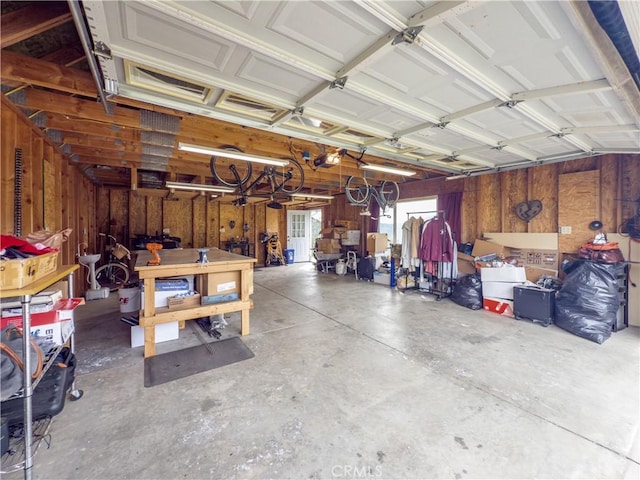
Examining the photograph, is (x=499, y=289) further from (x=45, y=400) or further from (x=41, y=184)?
(x=41, y=184)

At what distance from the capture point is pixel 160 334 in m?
3.36

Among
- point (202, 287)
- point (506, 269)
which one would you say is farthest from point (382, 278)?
Result: point (202, 287)

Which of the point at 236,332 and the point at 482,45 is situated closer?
the point at 482,45

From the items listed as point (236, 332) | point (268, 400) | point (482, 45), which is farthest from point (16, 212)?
point (482, 45)

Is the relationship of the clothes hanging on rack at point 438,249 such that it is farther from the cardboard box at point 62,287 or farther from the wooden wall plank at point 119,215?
the wooden wall plank at point 119,215

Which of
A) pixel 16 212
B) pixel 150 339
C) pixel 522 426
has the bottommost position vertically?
pixel 522 426

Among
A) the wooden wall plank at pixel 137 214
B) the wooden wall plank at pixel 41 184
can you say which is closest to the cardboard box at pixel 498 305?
the wooden wall plank at pixel 41 184

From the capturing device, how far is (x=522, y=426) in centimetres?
193

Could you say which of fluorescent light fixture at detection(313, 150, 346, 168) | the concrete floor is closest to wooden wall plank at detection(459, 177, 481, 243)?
the concrete floor

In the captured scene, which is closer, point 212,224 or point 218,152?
point 218,152

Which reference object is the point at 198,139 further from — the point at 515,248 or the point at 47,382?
the point at 515,248

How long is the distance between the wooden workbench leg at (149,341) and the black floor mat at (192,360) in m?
0.06

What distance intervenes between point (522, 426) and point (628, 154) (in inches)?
178

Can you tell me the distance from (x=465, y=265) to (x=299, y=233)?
7.54 m
